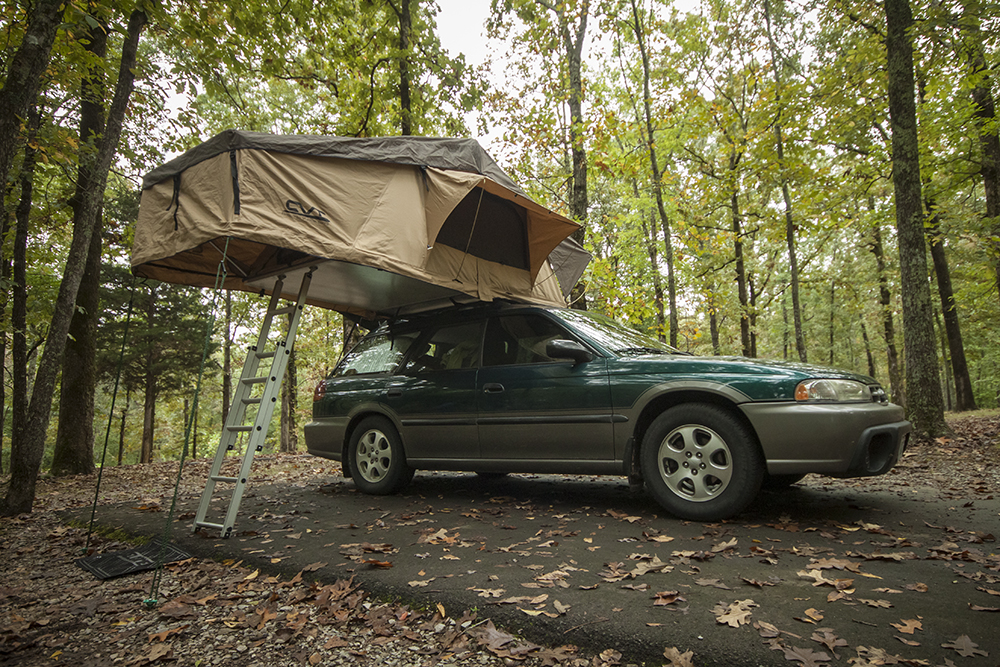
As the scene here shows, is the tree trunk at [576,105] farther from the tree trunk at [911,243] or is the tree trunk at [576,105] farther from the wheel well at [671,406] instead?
the wheel well at [671,406]

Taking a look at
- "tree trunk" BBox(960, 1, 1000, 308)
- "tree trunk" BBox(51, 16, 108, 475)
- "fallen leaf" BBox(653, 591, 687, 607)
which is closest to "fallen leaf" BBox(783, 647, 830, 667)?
"fallen leaf" BBox(653, 591, 687, 607)

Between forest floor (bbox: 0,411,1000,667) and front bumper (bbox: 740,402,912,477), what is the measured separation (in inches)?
17.7

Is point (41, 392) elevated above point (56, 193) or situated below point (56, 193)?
below

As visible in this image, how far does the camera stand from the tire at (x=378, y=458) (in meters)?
5.50

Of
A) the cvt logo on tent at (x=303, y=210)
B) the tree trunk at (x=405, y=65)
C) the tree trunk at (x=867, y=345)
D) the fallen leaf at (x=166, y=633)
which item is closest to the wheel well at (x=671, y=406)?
the cvt logo on tent at (x=303, y=210)

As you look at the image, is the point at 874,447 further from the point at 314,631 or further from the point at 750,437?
the point at 314,631

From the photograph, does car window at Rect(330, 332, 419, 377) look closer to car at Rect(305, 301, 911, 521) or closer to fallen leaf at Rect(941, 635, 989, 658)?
car at Rect(305, 301, 911, 521)

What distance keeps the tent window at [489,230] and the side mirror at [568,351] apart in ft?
4.36

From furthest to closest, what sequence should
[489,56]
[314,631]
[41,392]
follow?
[489,56]
[41,392]
[314,631]

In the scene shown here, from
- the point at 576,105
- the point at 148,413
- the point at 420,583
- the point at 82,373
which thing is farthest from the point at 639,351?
the point at 148,413

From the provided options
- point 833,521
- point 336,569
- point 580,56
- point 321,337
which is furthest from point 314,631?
point 321,337

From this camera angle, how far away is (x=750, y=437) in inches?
145

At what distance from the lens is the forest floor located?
2.15m

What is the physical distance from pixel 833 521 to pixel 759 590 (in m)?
1.68
